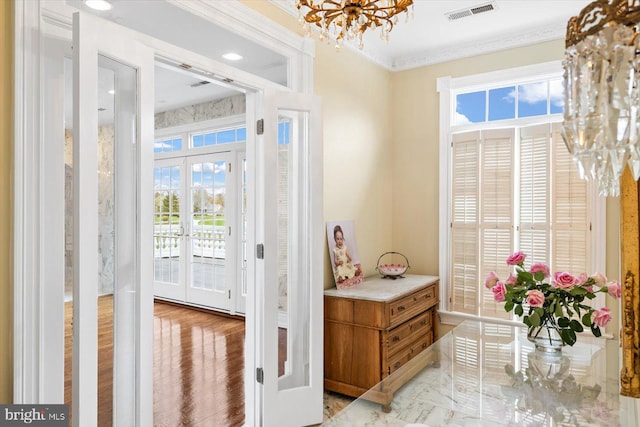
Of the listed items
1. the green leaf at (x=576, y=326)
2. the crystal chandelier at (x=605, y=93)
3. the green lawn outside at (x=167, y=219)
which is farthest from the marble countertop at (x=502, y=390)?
the green lawn outside at (x=167, y=219)

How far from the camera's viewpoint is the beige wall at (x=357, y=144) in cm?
336

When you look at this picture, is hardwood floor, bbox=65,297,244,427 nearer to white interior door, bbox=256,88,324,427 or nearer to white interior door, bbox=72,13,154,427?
white interior door, bbox=72,13,154,427

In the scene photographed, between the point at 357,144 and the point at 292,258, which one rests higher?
the point at 357,144

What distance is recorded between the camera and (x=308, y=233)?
293cm

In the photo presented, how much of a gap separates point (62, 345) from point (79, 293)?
11.8 inches

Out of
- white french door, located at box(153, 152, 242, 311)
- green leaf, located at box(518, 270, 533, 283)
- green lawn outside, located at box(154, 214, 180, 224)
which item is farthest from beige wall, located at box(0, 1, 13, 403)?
green lawn outside, located at box(154, 214, 180, 224)

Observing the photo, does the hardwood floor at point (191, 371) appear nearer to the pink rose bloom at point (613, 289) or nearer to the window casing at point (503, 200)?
the window casing at point (503, 200)

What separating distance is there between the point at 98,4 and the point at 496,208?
3.27m

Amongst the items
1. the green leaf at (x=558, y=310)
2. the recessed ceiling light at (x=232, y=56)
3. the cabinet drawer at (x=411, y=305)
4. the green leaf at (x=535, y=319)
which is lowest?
the cabinet drawer at (x=411, y=305)

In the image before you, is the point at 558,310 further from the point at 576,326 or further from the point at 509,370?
the point at 509,370

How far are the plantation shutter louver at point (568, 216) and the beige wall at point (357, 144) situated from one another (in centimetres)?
147

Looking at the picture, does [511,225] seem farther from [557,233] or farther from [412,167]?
[412,167]

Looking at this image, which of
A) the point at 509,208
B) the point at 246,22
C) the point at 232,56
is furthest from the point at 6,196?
the point at 509,208

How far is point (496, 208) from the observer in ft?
12.2
